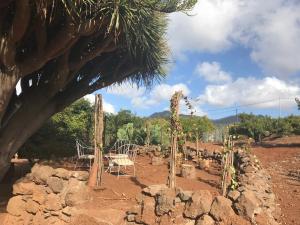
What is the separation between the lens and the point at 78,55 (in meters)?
8.74

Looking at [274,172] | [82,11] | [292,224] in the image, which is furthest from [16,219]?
[274,172]

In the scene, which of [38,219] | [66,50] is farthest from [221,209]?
[66,50]

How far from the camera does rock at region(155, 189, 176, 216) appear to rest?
18.6ft

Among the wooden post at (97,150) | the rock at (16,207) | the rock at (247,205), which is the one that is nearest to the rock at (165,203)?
the rock at (247,205)

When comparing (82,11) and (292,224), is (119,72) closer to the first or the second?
(82,11)

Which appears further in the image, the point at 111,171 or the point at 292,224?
the point at 111,171

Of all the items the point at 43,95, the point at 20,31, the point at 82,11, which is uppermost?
the point at 82,11

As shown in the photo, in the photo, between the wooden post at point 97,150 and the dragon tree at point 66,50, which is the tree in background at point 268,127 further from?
the wooden post at point 97,150

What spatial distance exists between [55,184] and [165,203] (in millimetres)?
1839

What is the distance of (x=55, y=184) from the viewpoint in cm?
662

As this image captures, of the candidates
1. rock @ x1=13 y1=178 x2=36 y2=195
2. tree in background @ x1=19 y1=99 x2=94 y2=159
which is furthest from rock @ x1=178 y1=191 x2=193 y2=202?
tree in background @ x1=19 y1=99 x2=94 y2=159

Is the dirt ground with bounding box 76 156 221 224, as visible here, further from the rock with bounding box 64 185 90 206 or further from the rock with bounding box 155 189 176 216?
the rock with bounding box 155 189 176 216

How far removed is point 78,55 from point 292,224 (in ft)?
16.4

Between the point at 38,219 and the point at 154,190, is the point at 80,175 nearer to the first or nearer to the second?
the point at 38,219
